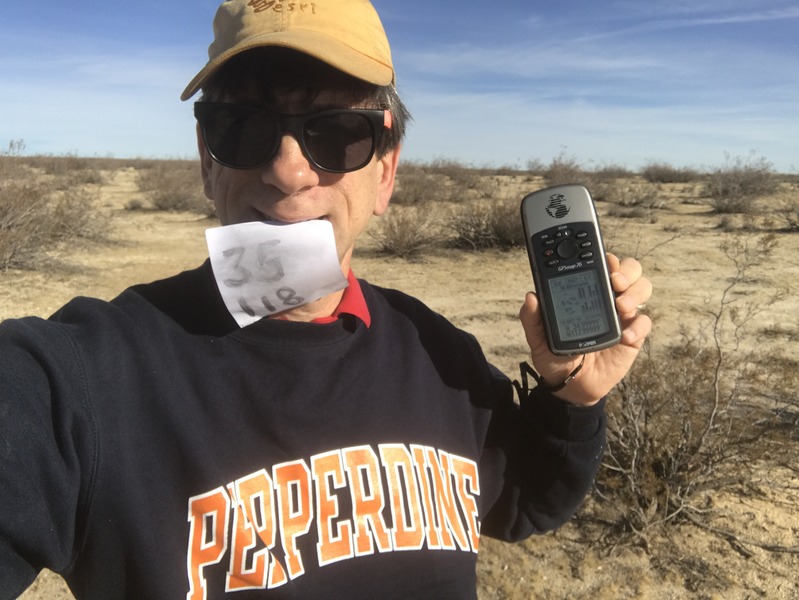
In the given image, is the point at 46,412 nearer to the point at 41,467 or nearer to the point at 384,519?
the point at 41,467

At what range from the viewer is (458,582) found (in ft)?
4.03

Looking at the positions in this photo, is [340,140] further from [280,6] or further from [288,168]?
[280,6]

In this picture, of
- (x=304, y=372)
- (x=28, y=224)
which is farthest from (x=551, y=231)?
(x=28, y=224)

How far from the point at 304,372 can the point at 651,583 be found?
264cm

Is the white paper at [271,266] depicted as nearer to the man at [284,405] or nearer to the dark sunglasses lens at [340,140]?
the man at [284,405]

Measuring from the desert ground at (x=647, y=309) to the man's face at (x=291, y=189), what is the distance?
7.80 ft

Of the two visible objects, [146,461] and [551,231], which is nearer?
[146,461]

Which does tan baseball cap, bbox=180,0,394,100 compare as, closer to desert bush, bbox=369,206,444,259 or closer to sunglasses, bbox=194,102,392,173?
sunglasses, bbox=194,102,392,173

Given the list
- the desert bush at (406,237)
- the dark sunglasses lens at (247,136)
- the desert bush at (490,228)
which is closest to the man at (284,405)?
the dark sunglasses lens at (247,136)

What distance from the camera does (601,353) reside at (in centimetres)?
135

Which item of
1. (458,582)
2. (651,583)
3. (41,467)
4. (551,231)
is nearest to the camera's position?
(41,467)

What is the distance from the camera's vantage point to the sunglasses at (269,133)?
1196 mm

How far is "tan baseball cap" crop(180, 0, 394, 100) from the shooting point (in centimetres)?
113

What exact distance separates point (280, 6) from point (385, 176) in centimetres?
43
